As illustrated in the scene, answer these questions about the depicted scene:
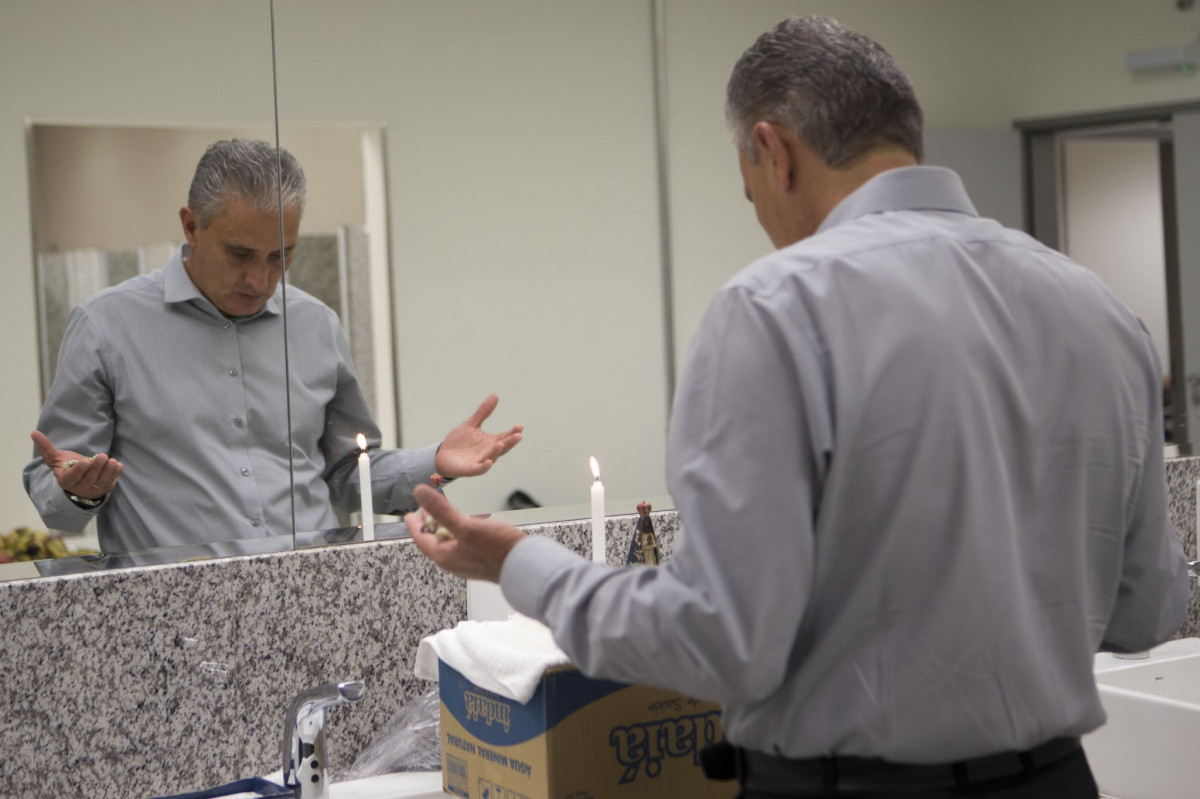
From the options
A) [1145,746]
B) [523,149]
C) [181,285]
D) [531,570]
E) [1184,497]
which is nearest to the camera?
[531,570]

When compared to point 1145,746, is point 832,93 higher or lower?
higher

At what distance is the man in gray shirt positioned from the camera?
0.81 m

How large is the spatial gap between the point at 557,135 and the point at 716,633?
44.9 inches

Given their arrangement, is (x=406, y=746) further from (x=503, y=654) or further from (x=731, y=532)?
(x=731, y=532)

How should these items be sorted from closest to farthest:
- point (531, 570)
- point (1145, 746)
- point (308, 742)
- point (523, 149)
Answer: point (531, 570)
point (308, 742)
point (1145, 746)
point (523, 149)

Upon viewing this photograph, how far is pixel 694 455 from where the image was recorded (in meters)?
0.83

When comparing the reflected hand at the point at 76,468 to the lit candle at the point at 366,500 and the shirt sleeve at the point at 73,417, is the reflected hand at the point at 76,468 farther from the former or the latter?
the lit candle at the point at 366,500

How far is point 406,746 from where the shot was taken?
1437 mm

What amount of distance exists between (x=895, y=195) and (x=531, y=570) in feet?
1.32

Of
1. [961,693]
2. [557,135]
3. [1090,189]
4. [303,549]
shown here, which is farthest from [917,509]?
[1090,189]

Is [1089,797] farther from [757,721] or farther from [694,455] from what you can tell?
[694,455]

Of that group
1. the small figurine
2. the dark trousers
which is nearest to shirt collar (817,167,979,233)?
the dark trousers

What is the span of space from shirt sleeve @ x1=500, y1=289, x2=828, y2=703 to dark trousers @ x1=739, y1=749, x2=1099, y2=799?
107mm

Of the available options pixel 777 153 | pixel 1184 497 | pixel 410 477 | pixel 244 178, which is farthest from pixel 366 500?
pixel 1184 497
